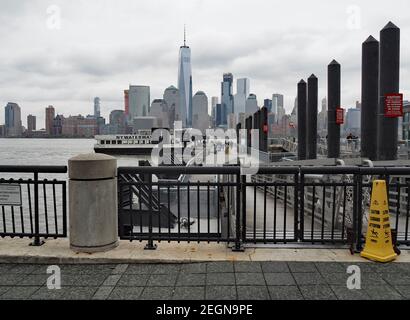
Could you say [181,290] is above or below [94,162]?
below

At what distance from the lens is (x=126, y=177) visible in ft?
18.6

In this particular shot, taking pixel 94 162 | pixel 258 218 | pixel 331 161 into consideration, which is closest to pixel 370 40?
pixel 331 161

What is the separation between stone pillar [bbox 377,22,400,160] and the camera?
11.1 m

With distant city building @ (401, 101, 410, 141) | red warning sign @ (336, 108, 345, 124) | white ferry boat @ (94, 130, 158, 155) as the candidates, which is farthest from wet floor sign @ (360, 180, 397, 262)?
white ferry boat @ (94, 130, 158, 155)

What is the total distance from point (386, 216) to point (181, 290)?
3041 mm

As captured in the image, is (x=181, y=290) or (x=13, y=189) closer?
(x=181, y=290)

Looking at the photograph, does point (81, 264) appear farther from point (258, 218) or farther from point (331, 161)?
point (331, 161)

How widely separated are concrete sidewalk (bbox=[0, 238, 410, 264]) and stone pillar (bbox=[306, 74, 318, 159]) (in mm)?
15718

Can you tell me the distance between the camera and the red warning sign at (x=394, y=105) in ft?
35.3

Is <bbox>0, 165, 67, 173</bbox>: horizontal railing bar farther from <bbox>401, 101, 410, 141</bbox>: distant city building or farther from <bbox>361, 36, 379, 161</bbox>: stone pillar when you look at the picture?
<bbox>401, 101, 410, 141</bbox>: distant city building

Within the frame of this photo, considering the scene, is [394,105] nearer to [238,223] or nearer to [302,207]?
[302,207]

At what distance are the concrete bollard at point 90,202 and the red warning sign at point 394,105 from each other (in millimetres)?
9228
